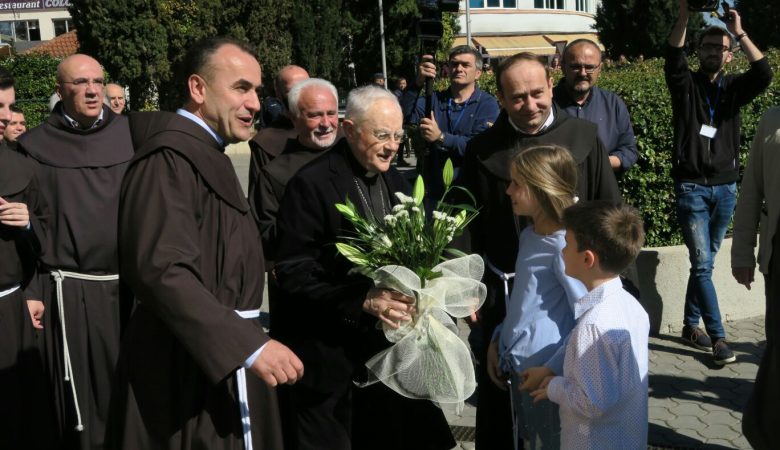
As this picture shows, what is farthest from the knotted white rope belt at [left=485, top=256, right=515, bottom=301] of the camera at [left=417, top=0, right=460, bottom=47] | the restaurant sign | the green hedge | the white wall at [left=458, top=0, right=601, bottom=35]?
the restaurant sign

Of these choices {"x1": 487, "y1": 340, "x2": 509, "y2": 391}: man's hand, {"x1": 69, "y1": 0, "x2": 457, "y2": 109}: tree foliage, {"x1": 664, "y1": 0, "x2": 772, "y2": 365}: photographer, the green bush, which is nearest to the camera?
{"x1": 487, "y1": 340, "x2": 509, "y2": 391}: man's hand

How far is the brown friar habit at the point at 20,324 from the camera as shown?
4.69m

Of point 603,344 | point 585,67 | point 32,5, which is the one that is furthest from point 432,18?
point 32,5

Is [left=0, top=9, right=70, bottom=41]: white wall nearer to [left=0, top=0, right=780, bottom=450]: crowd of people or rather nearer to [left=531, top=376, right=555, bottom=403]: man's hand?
[left=0, top=0, right=780, bottom=450]: crowd of people

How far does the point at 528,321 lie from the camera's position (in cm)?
364

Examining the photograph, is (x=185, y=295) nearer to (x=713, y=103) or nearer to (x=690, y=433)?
(x=690, y=433)

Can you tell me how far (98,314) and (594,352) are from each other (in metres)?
3.14

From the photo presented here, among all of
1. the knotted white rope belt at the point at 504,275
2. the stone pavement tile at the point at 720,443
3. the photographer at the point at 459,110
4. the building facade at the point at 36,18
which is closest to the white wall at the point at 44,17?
the building facade at the point at 36,18

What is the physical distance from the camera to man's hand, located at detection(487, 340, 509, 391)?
3.88 metres

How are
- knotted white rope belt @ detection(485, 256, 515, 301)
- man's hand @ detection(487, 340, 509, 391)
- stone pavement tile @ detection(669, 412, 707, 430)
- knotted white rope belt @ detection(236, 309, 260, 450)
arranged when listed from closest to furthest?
knotted white rope belt @ detection(236, 309, 260, 450), man's hand @ detection(487, 340, 509, 391), knotted white rope belt @ detection(485, 256, 515, 301), stone pavement tile @ detection(669, 412, 707, 430)

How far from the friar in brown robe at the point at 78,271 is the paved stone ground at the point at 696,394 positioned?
220 cm

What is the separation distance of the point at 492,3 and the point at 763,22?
24207 millimetres

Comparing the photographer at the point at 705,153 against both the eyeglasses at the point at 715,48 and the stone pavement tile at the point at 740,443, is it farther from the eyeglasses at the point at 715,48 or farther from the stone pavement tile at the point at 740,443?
the stone pavement tile at the point at 740,443

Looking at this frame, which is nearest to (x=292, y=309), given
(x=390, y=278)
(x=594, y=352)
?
(x=390, y=278)
